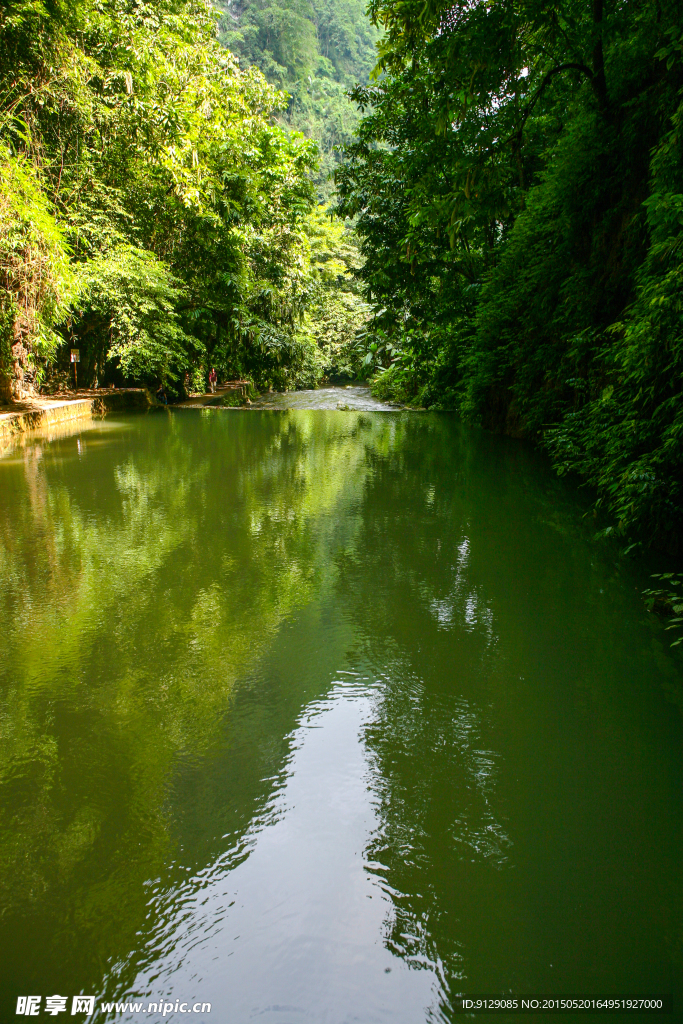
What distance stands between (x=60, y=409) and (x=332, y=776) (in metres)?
14.0

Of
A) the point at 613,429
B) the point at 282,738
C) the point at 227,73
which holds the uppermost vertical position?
the point at 227,73

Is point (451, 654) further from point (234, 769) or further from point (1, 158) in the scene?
point (1, 158)

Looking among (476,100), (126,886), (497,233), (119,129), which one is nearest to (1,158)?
(119,129)

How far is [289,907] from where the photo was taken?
74.7 inches

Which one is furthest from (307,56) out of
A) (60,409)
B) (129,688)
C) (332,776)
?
(332,776)

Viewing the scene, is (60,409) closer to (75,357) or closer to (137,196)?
(75,357)

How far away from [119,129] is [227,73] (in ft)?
15.2

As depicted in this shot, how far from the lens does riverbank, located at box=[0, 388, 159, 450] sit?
12.1 m

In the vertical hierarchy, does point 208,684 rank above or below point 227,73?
below

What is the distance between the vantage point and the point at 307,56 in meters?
72.8

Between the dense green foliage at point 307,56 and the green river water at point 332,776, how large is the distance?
180ft

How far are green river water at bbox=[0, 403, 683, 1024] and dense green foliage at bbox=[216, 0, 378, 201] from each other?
180 feet

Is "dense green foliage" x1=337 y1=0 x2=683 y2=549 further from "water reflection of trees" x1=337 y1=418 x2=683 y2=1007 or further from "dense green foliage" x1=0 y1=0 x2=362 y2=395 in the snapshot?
"dense green foliage" x1=0 y1=0 x2=362 y2=395

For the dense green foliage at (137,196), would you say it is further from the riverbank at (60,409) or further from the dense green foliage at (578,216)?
the dense green foliage at (578,216)
